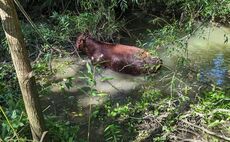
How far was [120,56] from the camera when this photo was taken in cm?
473

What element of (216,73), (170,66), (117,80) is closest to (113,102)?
(117,80)

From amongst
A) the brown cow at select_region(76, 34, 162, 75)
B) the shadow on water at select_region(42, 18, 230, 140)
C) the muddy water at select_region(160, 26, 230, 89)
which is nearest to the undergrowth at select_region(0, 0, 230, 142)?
the shadow on water at select_region(42, 18, 230, 140)

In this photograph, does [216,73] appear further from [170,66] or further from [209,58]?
[170,66]

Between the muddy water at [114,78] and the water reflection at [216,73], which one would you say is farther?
the water reflection at [216,73]

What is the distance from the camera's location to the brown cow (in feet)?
14.9

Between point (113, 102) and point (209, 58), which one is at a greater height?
point (209, 58)

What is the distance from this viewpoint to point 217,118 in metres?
3.67

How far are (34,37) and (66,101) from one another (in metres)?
1.53

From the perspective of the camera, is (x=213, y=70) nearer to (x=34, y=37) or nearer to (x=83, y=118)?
(x=83, y=118)

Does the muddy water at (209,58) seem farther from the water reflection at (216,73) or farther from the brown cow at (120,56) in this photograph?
the brown cow at (120,56)

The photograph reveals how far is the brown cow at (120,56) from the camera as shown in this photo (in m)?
4.55

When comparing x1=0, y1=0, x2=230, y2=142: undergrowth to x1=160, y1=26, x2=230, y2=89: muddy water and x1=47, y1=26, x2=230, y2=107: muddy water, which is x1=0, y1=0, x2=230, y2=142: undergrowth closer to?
x1=47, y1=26, x2=230, y2=107: muddy water

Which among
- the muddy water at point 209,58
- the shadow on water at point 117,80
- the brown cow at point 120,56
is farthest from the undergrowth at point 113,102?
the muddy water at point 209,58

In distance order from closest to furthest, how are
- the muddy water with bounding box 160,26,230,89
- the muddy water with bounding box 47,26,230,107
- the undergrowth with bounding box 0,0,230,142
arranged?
the undergrowth with bounding box 0,0,230,142, the muddy water with bounding box 47,26,230,107, the muddy water with bounding box 160,26,230,89
